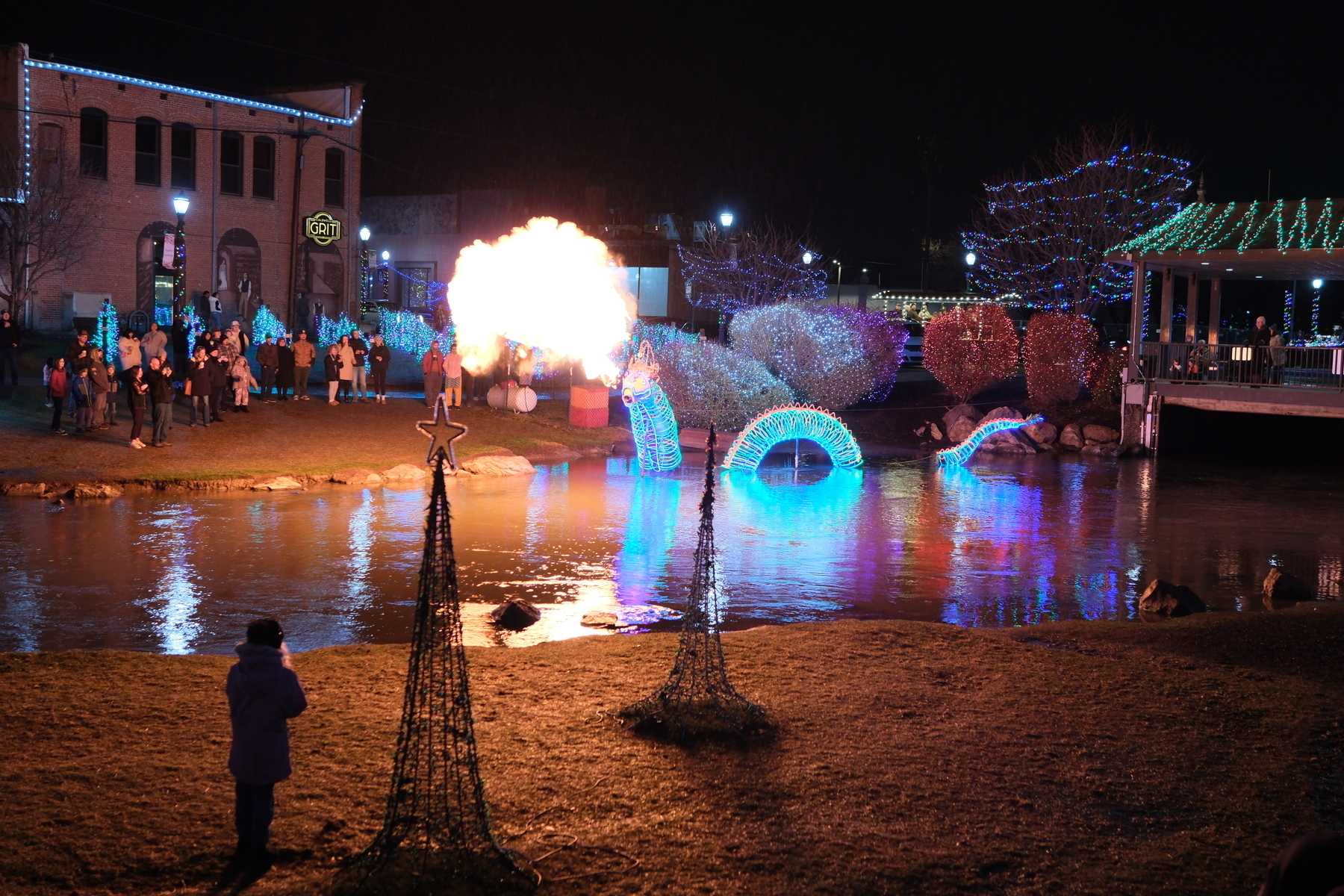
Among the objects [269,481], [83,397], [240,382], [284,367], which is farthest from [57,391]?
[284,367]

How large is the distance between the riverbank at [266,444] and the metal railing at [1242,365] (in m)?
14.4

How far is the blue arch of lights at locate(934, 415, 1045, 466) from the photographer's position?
2906cm

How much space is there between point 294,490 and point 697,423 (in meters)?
14.6

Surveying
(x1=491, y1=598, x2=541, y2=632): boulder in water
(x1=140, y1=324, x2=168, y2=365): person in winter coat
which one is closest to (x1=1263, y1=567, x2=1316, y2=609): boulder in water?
(x1=491, y1=598, x2=541, y2=632): boulder in water

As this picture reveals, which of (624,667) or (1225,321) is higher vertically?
(1225,321)

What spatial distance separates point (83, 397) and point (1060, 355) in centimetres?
2666

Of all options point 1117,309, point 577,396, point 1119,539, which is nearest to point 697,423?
point 577,396

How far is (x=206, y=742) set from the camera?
25.4ft

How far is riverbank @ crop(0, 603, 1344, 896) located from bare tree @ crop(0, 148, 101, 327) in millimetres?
29145

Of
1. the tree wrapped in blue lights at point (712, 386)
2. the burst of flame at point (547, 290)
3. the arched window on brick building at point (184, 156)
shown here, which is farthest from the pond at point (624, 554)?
the arched window on brick building at point (184, 156)

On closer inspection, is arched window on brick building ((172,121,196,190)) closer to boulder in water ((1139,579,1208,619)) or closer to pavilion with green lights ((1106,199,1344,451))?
pavilion with green lights ((1106,199,1344,451))

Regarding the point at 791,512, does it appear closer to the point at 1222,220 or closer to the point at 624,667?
the point at 624,667

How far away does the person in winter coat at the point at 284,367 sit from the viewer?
93.3 ft

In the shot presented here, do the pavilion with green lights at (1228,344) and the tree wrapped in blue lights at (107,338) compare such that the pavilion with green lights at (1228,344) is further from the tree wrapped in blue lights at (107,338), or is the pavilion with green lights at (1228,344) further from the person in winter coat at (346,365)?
the tree wrapped in blue lights at (107,338)
